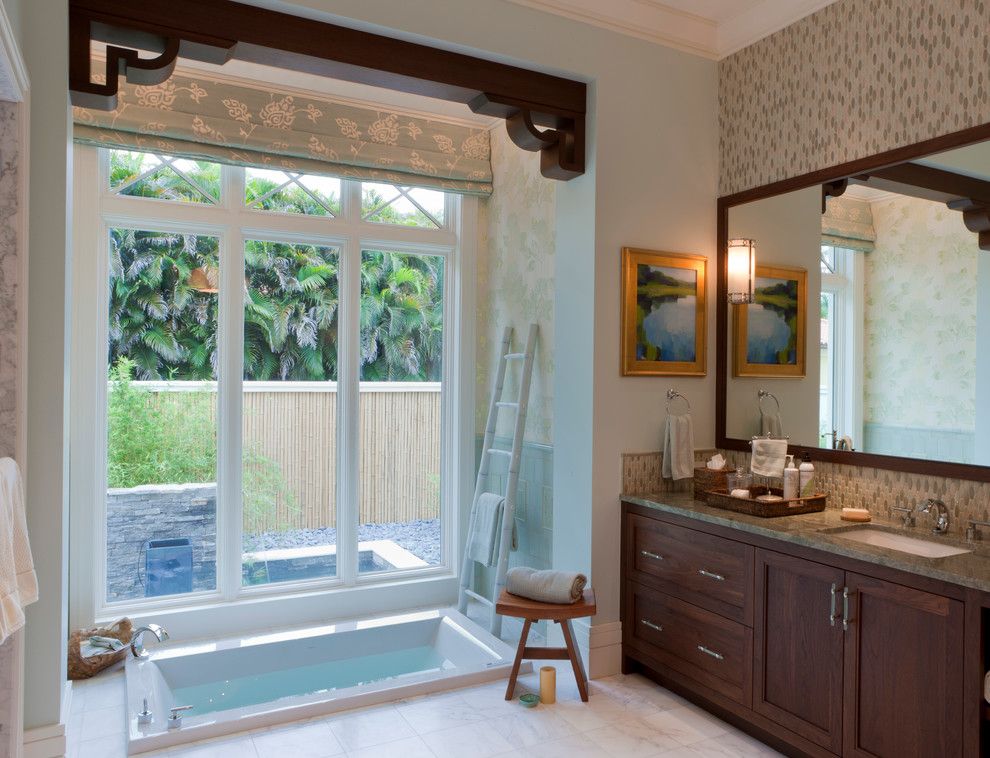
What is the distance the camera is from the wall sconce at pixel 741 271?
10.9 feet

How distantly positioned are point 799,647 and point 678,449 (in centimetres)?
104

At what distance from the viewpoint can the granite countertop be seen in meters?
2.05

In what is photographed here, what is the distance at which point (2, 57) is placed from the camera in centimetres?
176

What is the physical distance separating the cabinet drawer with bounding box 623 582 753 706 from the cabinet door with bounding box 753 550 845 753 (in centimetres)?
8

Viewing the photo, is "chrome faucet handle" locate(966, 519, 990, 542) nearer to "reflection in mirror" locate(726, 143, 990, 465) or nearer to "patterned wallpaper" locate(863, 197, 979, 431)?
"reflection in mirror" locate(726, 143, 990, 465)

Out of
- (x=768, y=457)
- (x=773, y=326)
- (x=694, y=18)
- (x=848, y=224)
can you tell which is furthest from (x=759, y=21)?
(x=768, y=457)

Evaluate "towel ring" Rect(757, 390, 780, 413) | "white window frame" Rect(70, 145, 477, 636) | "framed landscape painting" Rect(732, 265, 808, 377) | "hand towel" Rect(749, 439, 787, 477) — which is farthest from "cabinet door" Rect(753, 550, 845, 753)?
"white window frame" Rect(70, 145, 477, 636)

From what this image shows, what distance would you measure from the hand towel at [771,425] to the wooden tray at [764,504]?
31 centimetres

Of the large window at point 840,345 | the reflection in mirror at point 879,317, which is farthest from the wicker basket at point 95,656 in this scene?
the large window at point 840,345

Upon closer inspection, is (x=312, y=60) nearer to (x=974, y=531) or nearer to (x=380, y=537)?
(x=380, y=537)

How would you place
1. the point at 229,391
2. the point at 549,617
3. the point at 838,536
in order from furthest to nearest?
the point at 229,391 → the point at 549,617 → the point at 838,536

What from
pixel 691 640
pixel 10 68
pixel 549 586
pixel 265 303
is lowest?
pixel 691 640

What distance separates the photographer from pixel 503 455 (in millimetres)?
4273

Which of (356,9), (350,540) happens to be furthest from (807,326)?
(350,540)
